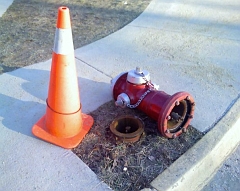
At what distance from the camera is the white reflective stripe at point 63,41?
215 cm

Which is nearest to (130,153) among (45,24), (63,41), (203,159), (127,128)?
(127,128)

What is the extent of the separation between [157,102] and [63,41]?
33.4 inches

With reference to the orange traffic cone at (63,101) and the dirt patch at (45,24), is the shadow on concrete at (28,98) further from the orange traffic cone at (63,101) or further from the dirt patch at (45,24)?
the dirt patch at (45,24)

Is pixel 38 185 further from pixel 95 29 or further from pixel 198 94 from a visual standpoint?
pixel 95 29

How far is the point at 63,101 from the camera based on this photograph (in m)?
2.33

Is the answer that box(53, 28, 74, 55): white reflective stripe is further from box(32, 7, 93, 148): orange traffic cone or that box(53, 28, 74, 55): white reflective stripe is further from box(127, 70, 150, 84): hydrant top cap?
box(127, 70, 150, 84): hydrant top cap

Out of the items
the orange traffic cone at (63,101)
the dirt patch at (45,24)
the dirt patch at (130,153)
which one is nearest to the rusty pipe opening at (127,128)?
the dirt patch at (130,153)

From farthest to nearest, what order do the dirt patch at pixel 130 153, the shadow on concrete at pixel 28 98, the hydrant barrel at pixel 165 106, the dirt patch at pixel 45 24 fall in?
the dirt patch at pixel 45 24, the shadow on concrete at pixel 28 98, the hydrant barrel at pixel 165 106, the dirt patch at pixel 130 153

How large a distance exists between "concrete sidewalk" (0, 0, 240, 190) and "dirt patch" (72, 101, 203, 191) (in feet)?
0.21

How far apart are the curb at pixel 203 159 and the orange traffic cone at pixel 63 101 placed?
0.75m

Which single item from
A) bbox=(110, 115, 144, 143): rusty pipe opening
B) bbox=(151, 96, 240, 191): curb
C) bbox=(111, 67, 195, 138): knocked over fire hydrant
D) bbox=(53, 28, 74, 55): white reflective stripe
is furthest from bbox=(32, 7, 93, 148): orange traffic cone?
bbox=(151, 96, 240, 191): curb

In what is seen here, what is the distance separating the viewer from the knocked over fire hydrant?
2.31 meters

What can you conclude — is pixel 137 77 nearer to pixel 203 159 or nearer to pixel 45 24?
pixel 203 159

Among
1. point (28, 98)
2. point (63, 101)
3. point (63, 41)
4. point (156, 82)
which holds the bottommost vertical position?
point (28, 98)
